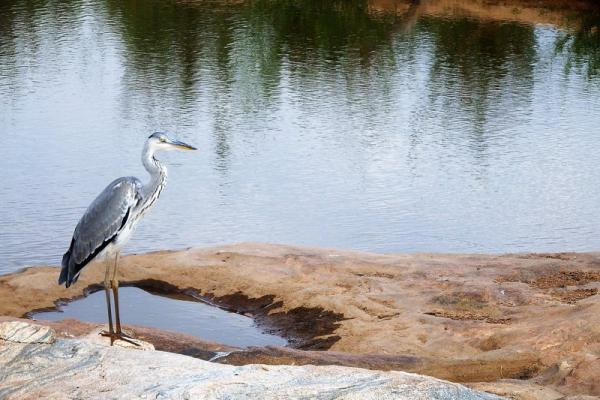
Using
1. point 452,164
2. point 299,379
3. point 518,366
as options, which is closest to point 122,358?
point 299,379

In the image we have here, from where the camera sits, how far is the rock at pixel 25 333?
7.48m

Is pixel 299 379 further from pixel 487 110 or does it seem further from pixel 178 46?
pixel 178 46

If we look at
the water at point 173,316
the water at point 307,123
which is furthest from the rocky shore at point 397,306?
the water at point 307,123

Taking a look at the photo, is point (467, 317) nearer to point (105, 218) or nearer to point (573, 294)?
point (573, 294)

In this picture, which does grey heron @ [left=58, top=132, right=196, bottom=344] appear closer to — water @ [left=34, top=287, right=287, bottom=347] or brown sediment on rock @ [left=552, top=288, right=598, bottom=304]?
water @ [left=34, top=287, right=287, bottom=347]

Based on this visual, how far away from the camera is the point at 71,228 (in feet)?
49.6

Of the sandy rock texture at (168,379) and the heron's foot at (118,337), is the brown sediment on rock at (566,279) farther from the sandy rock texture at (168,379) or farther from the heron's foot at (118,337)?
Answer: the sandy rock texture at (168,379)

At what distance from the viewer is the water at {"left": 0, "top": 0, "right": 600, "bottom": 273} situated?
51.4 feet

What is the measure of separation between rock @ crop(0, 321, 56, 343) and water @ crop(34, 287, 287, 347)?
379cm

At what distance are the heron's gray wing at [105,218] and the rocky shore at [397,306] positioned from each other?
0.77 metres

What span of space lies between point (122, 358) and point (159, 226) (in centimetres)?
829

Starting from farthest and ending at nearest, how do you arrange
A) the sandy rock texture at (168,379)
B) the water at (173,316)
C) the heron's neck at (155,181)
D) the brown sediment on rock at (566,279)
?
the brown sediment on rock at (566,279) < the water at (173,316) < the heron's neck at (155,181) < the sandy rock texture at (168,379)

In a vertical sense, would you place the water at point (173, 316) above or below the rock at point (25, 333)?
below

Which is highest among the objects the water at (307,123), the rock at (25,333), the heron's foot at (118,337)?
the rock at (25,333)
